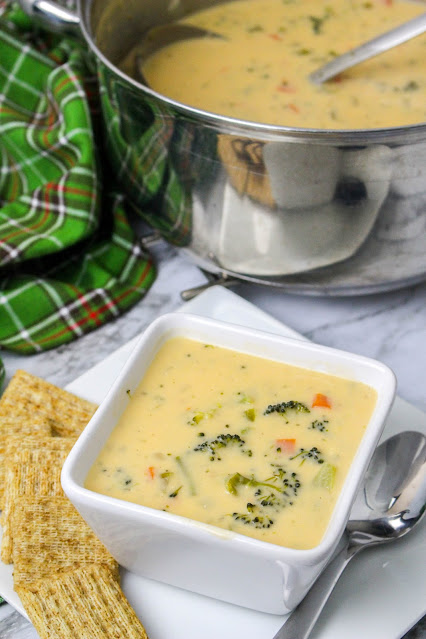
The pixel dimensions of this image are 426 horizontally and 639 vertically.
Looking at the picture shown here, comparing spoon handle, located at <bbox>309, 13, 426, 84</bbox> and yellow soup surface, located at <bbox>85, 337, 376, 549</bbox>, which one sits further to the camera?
spoon handle, located at <bbox>309, 13, 426, 84</bbox>

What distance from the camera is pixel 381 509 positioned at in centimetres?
133

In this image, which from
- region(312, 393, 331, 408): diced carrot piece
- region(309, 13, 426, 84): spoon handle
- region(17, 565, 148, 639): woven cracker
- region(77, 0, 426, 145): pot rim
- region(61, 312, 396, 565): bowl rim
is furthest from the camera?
region(309, 13, 426, 84): spoon handle

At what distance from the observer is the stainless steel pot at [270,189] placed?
4.82 feet

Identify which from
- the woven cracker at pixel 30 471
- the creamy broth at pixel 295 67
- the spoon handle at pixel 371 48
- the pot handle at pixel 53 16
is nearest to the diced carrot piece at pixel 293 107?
the creamy broth at pixel 295 67

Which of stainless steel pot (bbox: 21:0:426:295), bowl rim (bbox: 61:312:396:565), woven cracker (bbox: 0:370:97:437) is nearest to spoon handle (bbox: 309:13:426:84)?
stainless steel pot (bbox: 21:0:426:295)

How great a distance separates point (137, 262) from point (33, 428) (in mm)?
641

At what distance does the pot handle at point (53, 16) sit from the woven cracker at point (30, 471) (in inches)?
35.7

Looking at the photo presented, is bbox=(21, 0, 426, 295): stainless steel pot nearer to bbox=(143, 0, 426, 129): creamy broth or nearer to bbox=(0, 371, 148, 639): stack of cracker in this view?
bbox=(143, 0, 426, 129): creamy broth

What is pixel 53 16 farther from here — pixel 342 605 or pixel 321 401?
pixel 342 605

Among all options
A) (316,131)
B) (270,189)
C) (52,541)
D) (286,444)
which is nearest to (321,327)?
(270,189)

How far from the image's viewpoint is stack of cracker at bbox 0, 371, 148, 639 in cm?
118

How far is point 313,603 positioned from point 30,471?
0.48m

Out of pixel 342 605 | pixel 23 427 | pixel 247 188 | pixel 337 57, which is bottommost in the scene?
pixel 23 427

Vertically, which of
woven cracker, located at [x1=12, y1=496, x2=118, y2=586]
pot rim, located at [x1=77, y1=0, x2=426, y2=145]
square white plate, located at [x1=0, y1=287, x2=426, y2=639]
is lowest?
woven cracker, located at [x1=12, y1=496, x2=118, y2=586]
